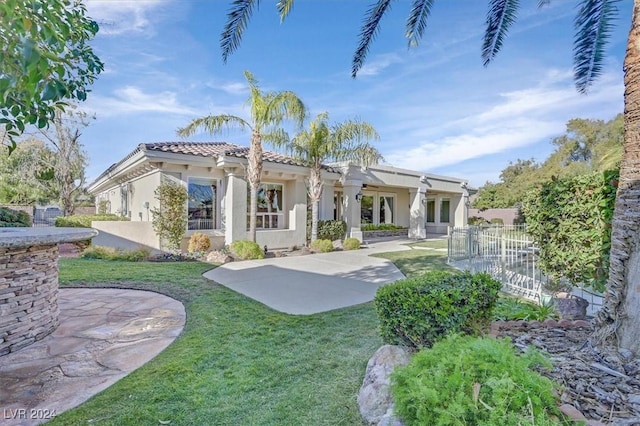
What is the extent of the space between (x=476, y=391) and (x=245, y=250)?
11.5 m

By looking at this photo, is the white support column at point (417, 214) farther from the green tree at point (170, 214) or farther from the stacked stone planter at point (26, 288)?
the stacked stone planter at point (26, 288)

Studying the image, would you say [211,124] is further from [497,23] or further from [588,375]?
[588,375]

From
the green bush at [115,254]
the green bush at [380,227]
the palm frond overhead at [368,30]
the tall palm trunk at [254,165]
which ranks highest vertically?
the palm frond overhead at [368,30]

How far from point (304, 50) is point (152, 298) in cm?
811

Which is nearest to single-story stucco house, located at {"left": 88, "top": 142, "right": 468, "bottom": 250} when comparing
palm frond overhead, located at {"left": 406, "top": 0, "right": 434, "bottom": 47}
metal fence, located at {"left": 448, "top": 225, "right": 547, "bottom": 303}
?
metal fence, located at {"left": 448, "top": 225, "right": 547, "bottom": 303}

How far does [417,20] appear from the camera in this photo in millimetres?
6270

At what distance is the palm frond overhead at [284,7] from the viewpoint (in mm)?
5815

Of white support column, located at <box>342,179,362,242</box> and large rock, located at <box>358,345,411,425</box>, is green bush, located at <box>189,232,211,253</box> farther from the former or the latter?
large rock, located at <box>358,345,411,425</box>

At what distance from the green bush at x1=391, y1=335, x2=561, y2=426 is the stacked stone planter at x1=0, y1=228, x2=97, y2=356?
492 cm

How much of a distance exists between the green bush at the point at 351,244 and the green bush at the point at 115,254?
8.86 m

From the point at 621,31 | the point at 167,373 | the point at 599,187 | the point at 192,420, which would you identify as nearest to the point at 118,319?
the point at 167,373

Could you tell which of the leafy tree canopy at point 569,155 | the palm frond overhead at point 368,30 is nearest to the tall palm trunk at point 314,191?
the palm frond overhead at point 368,30

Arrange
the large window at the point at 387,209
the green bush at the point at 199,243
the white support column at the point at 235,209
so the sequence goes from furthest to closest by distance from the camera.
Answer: the large window at the point at 387,209, the white support column at the point at 235,209, the green bush at the point at 199,243

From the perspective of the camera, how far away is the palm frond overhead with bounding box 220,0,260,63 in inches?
205
